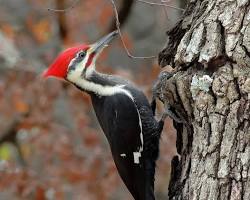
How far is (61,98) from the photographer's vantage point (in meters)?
6.11

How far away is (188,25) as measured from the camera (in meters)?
2.85

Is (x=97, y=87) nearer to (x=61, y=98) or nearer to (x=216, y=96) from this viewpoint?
(x=216, y=96)

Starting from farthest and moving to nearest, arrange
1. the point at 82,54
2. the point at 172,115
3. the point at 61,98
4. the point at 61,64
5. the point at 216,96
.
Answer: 1. the point at 61,98
2. the point at 82,54
3. the point at 61,64
4. the point at 172,115
5. the point at 216,96

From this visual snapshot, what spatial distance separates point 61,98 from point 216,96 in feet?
11.9

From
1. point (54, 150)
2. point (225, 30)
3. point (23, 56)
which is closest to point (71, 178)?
point (54, 150)

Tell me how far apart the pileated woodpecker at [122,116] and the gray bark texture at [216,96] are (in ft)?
1.79

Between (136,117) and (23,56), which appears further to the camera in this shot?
(23,56)

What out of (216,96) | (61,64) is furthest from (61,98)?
(216,96)

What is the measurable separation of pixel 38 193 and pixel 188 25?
303cm

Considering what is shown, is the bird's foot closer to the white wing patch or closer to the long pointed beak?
the white wing patch

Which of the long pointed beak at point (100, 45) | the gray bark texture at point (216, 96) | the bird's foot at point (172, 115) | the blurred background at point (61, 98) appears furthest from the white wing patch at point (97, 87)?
the blurred background at point (61, 98)

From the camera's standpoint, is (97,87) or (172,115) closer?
(172,115)

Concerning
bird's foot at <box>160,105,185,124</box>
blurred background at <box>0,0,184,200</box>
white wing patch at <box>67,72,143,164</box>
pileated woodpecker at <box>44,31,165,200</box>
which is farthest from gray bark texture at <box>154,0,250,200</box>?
blurred background at <box>0,0,184,200</box>

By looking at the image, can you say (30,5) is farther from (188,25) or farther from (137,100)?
(188,25)
